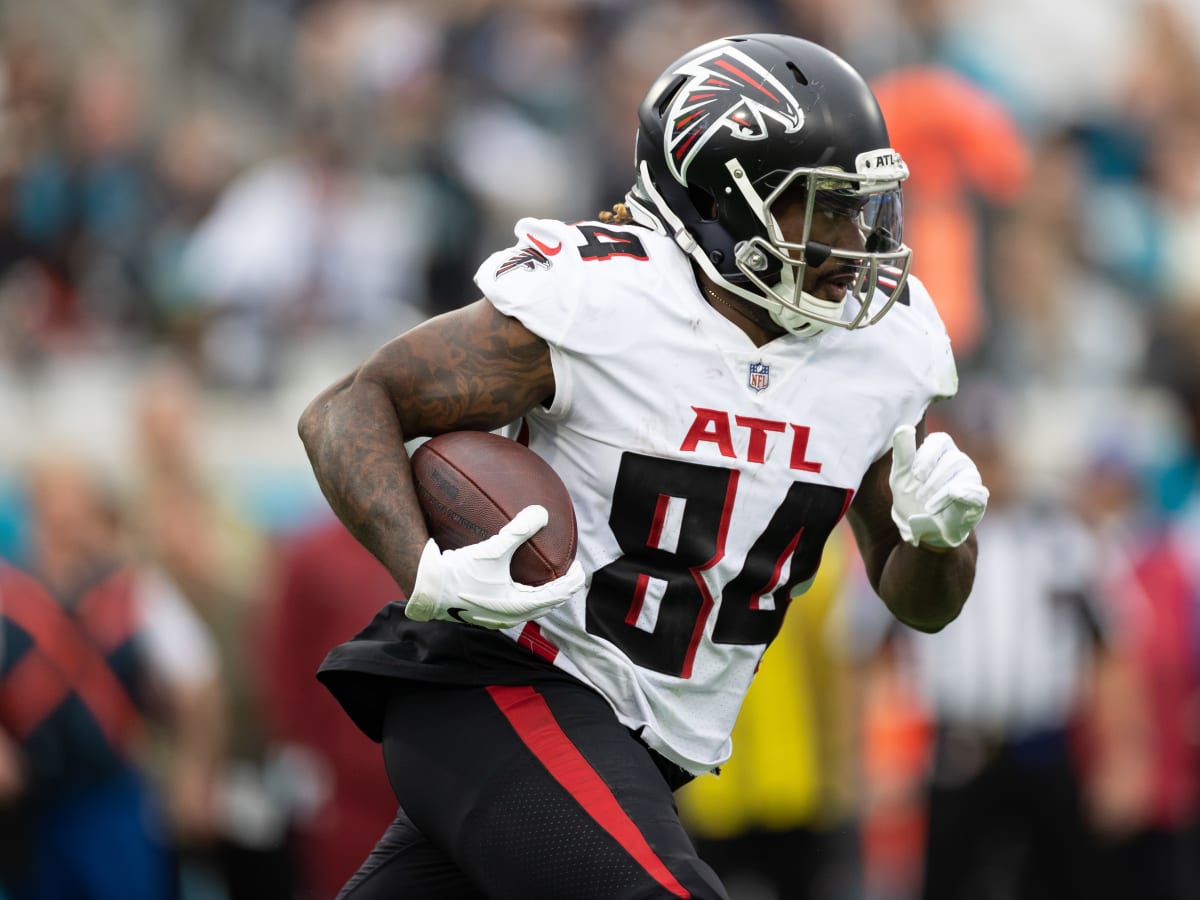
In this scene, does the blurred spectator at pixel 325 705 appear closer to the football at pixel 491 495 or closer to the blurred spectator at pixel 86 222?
the blurred spectator at pixel 86 222

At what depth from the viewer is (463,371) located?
3381mm

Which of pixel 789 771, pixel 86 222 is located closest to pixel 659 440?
pixel 789 771

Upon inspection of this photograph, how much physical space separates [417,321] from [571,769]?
5355 millimetres

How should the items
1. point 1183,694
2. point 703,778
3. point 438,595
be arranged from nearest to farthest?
point 438,595 < point 703,778 < point 1183,694

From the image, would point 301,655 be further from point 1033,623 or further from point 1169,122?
point 1169,122

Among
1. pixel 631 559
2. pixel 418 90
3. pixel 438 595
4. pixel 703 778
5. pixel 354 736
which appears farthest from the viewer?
pixel 418 90

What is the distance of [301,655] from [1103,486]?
307 cm

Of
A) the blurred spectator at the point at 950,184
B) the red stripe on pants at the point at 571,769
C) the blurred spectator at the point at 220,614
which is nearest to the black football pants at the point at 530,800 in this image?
the red stripe on pants at the point at 571,769

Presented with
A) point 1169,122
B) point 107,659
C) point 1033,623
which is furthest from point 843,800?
point 1169,122

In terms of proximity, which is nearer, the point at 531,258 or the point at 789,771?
the point at 531,258

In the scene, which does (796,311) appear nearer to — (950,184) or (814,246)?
(814,246)

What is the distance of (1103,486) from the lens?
24.8ft

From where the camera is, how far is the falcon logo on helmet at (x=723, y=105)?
3494 millimetres

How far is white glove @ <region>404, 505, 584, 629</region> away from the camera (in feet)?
10.4
